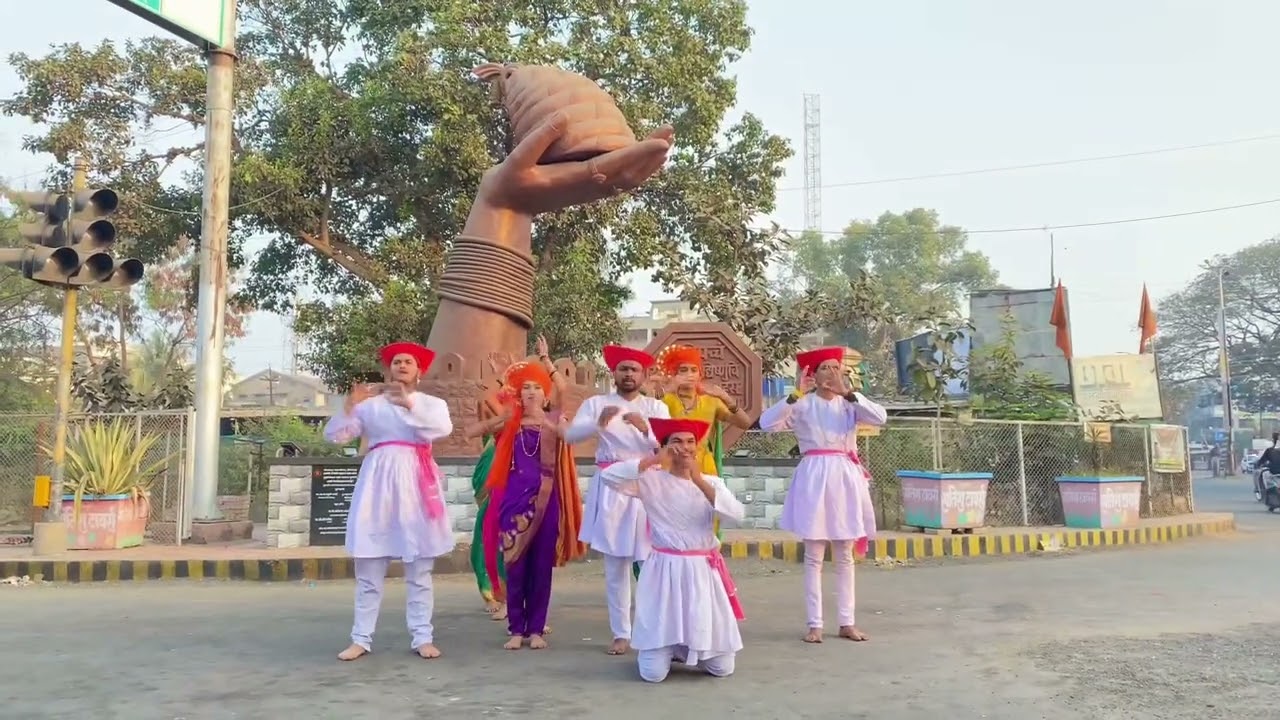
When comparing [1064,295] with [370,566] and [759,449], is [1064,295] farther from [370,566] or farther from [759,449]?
[370,566]

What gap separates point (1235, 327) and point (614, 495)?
146ft

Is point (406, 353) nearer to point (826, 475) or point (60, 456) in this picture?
point (826, 475)

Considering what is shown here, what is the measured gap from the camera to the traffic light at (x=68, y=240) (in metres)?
8.66

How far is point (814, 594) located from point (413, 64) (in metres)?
10.6

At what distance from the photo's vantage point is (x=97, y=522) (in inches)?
374

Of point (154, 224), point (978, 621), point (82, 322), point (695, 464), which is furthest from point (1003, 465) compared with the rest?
point (82, 322)

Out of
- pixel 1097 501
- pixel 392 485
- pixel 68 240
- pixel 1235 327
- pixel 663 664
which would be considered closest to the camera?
pixel 663 664

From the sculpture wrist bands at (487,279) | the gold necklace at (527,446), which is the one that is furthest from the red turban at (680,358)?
the sculpture wrist bands at (487,279)

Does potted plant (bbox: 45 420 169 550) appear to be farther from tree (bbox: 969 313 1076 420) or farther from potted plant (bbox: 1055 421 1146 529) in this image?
tree (bbox: 969 313 1076 420)

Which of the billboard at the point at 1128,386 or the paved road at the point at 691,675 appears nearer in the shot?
the paved road at the point at 691,675

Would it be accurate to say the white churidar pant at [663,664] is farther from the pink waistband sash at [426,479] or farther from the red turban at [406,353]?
the red turban at [406,353]

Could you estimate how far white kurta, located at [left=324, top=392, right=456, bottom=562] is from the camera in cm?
528

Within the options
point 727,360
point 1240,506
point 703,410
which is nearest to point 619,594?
point 703,410

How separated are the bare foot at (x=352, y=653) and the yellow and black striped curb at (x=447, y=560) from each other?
3686 millimetres
